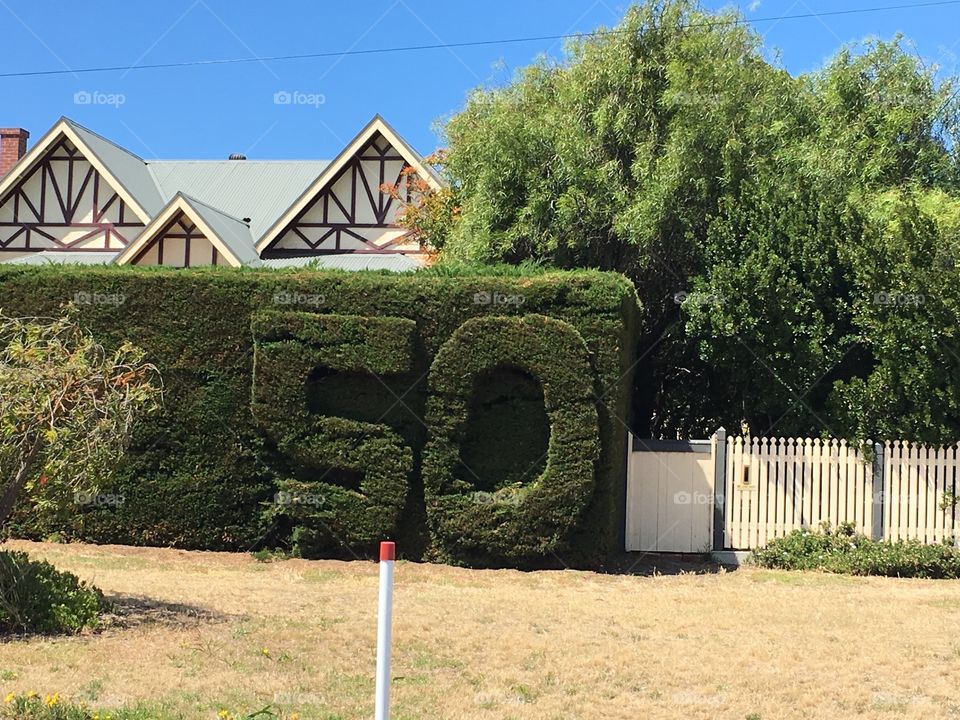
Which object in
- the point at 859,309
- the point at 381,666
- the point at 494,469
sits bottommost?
the point at 381,666

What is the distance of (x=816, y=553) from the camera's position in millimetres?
14750

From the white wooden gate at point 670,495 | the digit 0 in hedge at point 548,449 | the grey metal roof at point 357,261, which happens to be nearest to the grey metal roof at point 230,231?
the grey metal roof at point 357,261

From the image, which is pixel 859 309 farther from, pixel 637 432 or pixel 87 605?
pixel 87 605

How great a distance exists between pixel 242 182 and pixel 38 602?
22.8 m

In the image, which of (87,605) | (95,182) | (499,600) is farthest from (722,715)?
(95,182)

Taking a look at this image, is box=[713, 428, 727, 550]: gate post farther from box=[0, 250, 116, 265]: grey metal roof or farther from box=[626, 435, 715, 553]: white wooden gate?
box=[0, 250, 116, 265]: grey metal roof

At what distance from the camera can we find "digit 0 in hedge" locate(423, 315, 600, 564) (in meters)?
13.8

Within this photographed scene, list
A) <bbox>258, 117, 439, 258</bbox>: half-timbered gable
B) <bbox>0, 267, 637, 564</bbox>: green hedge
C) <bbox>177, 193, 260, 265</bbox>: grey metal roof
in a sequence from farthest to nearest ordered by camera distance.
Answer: <bbox>258, 117, 439, 258</bbox>: half-timbered gable → <bbox>177, 193, 260, 265</bbox>: grey metal roof → <bbox>0, 267, 637, 564</bbox>: green hedge

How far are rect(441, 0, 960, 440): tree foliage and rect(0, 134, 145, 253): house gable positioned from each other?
381 inches

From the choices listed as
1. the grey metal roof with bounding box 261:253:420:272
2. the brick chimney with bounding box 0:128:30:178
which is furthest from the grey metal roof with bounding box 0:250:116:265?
the brick chimney with bounding box 0:128:30:178

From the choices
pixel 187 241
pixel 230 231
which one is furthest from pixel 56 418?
pixel 230 231

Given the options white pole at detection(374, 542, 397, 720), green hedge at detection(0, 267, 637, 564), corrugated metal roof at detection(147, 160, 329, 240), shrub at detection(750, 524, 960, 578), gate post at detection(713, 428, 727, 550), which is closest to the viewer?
white pole at detection(374, 542, 397, 720)

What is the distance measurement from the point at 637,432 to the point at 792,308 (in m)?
4.27

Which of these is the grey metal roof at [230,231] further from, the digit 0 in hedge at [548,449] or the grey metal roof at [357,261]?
the digit 0 in hedge at [548,449]
